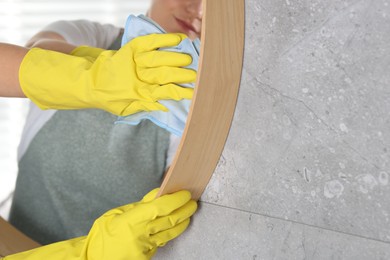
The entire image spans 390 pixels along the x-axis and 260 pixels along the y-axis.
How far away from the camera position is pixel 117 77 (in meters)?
0.92

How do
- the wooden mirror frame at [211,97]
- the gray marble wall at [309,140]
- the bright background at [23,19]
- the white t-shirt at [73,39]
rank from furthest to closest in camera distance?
the bright background at [23,19] → the white t-shirt at [73,39] → the wooden mirror frame at [211,97] → the gray marble wall at [309,140]

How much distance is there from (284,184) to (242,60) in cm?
20

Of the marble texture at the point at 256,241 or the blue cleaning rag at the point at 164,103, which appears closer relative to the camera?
the marble texture at the point at 256,241

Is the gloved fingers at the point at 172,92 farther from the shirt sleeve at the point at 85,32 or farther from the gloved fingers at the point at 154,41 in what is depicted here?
the shirt sleeve at the point at 85,32

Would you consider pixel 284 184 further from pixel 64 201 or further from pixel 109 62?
pixel 64 201

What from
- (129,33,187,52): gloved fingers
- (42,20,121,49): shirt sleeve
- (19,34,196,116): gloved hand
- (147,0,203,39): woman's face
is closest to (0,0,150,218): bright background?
(42,20,121,49): shirt sleeve

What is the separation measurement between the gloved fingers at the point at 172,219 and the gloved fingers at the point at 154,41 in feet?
0.86

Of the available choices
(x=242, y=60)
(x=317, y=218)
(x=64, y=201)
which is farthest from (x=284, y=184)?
(x=64, y=201)

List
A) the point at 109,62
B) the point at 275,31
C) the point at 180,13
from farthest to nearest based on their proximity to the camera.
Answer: the point at 180,13 < the point at 109,62 < the point at 275,31

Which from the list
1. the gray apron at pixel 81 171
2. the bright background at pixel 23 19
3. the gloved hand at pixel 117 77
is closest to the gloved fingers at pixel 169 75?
the gloved hand at pixel 117 77

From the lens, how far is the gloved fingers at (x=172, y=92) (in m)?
0.91

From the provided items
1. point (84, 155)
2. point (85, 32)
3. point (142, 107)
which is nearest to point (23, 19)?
point (85, 32)

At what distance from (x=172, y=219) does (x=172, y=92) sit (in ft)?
0.66

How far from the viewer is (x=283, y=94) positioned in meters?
0.83
